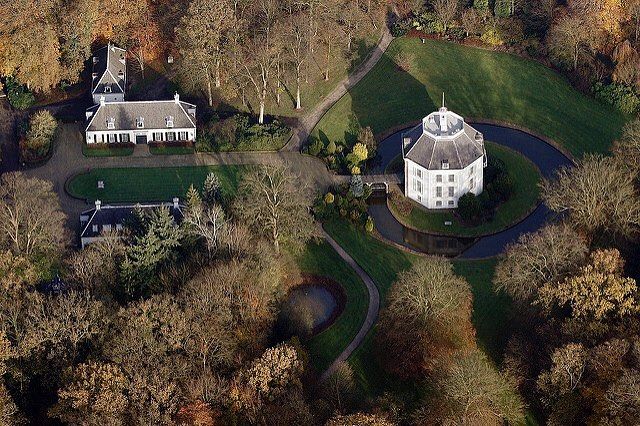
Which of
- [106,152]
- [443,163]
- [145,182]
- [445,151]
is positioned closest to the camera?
[443,163]

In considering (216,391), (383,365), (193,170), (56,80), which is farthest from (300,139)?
(216,391)

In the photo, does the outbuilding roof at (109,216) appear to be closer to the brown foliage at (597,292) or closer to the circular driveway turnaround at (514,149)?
the circular driveway turnaround at (514,149)

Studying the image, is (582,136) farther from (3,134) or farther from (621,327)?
(3,134)

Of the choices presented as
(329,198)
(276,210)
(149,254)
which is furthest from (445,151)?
(149,254)

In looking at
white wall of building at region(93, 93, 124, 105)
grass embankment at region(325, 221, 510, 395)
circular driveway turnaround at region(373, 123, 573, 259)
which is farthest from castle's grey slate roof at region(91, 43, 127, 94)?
grass embankment at region(325, 221, 510, 395)

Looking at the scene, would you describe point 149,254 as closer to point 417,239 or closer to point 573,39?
point 417,239

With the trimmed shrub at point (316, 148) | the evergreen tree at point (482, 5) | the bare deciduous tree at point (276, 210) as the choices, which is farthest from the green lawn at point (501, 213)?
the evergreen tree at point (482, 5)
